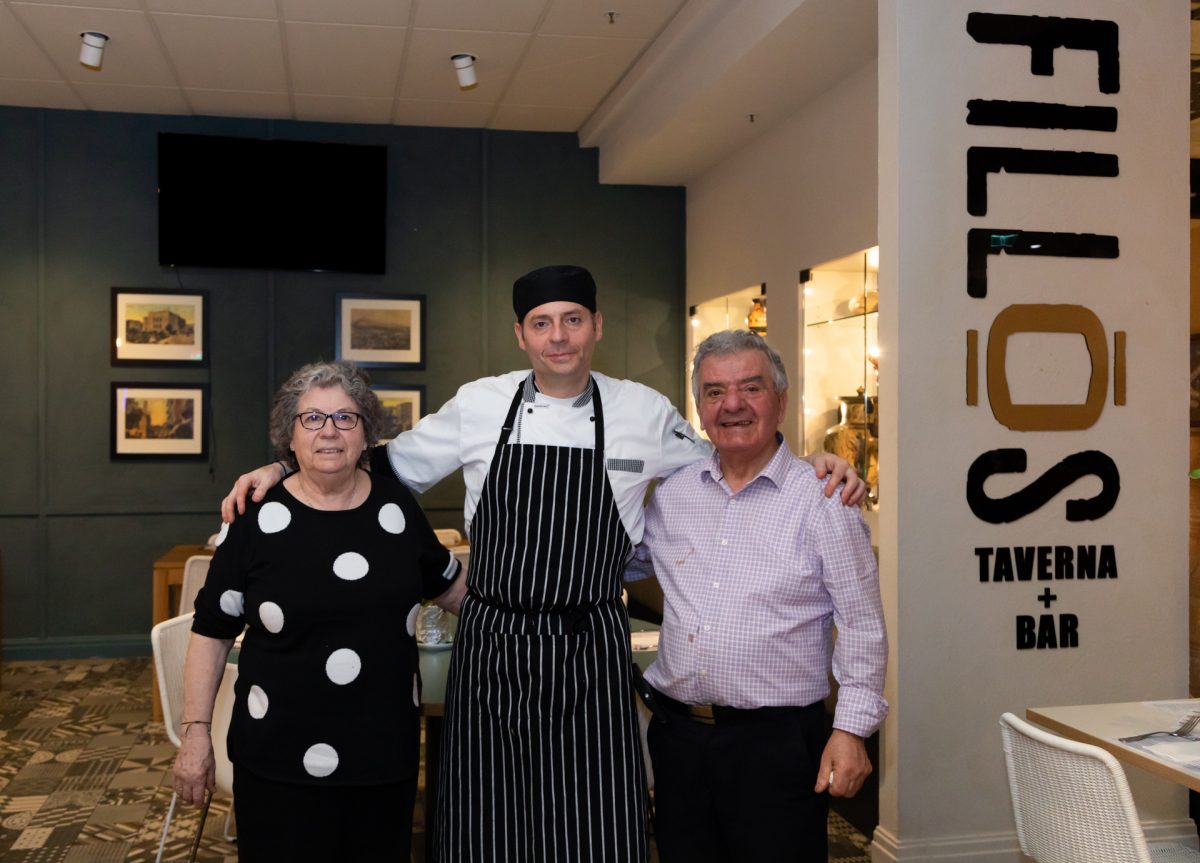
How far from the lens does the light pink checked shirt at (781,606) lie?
2125mm

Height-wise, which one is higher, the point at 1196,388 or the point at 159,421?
the point at 1196,388

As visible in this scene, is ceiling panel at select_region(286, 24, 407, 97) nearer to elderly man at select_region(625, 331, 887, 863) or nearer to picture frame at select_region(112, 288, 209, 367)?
picture frame at select_region(112, 288, 209, 367)

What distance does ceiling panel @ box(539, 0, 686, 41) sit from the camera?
480 centimetres

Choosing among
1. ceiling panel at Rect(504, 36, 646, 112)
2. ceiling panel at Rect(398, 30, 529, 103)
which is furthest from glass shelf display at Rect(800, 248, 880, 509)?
ceiling panel at Rect(398, 30, 529, 103)

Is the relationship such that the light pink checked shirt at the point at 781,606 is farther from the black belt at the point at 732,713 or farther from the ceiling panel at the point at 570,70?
the ceiling panel at the point at 570,70

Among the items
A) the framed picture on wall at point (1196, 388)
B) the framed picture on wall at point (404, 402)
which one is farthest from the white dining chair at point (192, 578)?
the framed picture on wall at point (1196, 388)

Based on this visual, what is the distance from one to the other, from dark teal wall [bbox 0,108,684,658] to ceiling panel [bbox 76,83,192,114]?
10 cm

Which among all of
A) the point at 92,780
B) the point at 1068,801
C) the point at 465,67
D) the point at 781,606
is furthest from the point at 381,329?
the point at 1068,801

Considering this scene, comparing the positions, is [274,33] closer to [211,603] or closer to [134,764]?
[134,764]

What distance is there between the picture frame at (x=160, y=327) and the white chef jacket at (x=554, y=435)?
469cm

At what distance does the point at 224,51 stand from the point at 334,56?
1.76 ft

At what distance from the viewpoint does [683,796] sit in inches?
87.0

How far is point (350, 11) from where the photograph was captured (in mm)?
4848

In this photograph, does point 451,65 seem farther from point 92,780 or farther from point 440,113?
point 92,780
